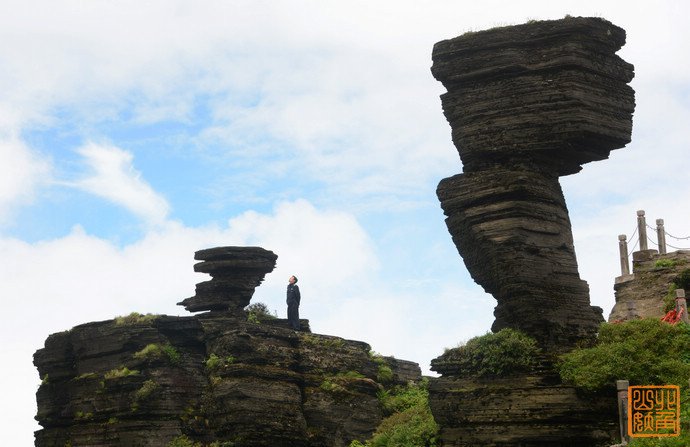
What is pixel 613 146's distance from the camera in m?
36.7

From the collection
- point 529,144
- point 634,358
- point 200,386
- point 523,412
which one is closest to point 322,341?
point 200,386

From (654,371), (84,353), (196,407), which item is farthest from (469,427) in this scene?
(84,353)

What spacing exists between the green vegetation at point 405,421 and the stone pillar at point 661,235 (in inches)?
537

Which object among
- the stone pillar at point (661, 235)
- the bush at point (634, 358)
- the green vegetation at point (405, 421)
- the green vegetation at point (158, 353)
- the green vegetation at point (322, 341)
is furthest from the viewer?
the stone pillar at point (661, 235)

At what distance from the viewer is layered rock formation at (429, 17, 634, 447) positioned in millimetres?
34625

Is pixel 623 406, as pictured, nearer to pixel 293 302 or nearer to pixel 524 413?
pixel 524 413

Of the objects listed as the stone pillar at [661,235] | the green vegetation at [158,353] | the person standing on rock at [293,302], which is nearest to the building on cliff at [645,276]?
the stone pillar at [661,235]

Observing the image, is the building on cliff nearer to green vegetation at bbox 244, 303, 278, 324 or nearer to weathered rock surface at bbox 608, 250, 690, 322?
weathered rock surface at bbox 608, 250, 690, 322

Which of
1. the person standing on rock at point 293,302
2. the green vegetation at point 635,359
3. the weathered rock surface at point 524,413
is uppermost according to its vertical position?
the person standing on rock at point 293,302

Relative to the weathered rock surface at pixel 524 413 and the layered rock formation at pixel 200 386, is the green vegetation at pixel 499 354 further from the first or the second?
the layered rock formation at pixel 200 386

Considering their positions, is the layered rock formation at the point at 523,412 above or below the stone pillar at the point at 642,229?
below

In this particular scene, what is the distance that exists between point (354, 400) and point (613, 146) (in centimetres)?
1535

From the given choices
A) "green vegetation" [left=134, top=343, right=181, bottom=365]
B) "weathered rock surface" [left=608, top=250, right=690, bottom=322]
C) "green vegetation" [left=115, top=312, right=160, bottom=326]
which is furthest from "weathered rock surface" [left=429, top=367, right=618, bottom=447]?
"weathered rock surface" [left=608, top=250, right=690, bottom=322]

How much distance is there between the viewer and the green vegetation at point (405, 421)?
3688cm
